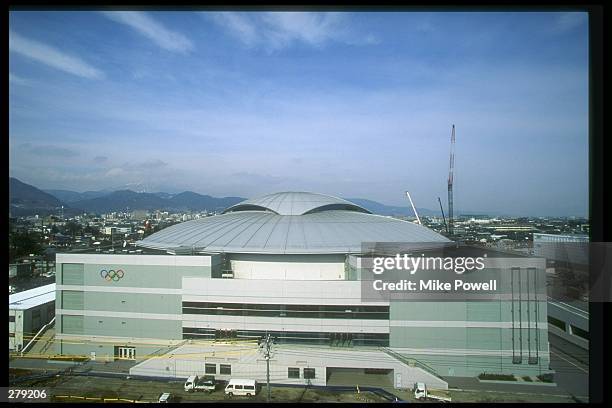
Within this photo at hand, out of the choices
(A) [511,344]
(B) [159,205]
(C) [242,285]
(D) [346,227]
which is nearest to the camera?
(A) [511,344]

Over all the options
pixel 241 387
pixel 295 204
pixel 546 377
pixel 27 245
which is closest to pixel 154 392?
pixel 241 387

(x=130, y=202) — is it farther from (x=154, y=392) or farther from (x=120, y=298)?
(x=154, y=392)

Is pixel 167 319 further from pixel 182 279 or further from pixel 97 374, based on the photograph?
pixel 97 374

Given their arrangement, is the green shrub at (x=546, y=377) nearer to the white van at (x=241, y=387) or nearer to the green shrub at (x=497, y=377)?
the green shrub at (x=497, y=377)

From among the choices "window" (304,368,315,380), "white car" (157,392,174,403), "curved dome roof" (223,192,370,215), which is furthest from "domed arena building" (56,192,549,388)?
"curved dome roof" (223,192,370,215)

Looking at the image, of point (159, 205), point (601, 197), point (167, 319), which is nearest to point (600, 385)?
point (601, 197)

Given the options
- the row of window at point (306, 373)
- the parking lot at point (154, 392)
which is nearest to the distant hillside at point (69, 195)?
the parking lot at point (154, 392)

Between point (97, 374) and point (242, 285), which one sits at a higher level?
point (242, 285)
